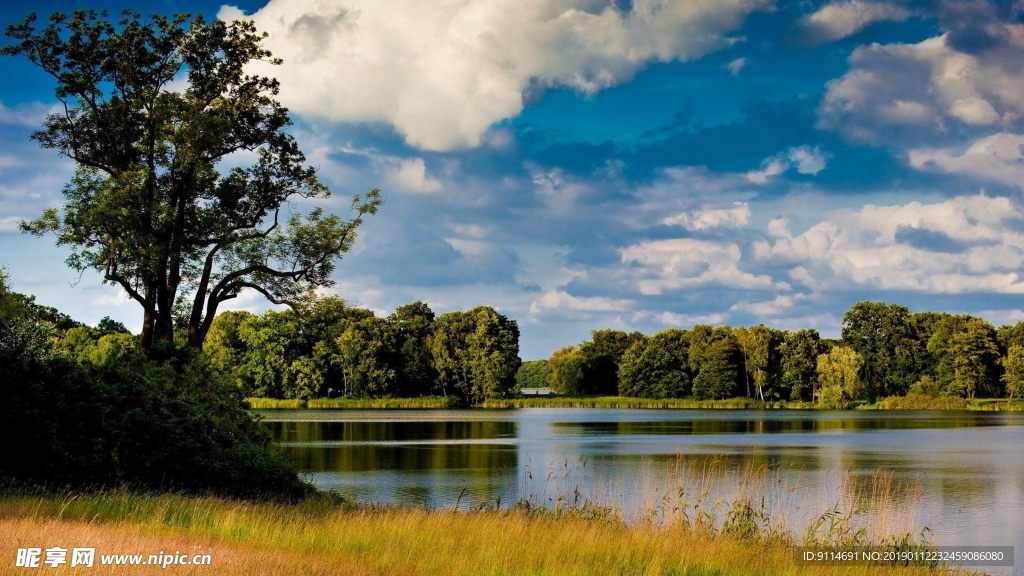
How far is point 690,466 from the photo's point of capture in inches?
1260

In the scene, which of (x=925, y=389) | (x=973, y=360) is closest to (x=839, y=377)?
(x=925, y=389)

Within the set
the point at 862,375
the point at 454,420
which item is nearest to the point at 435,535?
the point at 454,420

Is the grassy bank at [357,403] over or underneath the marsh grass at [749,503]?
over

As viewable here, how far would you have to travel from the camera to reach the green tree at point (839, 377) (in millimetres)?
103312

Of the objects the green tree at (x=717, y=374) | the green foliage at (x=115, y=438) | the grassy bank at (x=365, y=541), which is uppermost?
the green tree at (x=717, y=374)

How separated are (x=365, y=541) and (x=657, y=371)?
110391mm

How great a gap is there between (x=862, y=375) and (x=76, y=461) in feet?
370

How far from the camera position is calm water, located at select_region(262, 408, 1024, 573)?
22922mm

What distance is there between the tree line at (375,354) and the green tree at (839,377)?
38.8m

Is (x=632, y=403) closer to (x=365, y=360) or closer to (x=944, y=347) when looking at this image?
(x=365, y=360)

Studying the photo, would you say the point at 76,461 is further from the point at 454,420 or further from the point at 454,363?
the point at 454,363

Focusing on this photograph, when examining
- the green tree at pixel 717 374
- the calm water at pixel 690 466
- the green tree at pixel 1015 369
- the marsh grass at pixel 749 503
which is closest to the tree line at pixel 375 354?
the green tree at pixel 717 374

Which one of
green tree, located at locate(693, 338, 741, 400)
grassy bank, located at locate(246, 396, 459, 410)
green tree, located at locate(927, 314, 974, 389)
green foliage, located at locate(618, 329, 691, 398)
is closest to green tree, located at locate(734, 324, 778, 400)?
green tree, located at locate(693, 338, 741, 400)

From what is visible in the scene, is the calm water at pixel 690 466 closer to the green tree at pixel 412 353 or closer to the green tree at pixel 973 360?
the green tree at pixel 973 360
